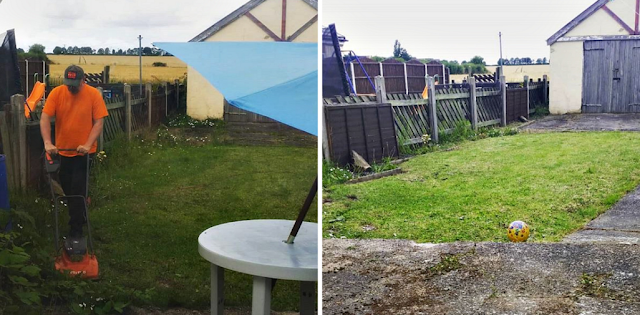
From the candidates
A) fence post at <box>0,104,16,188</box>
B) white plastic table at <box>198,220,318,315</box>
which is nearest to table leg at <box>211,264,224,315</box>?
white plastic table at <box>198,220,318,315</box>

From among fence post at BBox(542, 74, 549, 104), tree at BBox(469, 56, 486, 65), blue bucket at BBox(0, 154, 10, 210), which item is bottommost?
blue bucket at BBox(0, 154, 10, 210)

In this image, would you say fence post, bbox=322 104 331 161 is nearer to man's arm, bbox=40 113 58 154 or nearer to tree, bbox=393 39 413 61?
tree, bbox=393 39 413 61

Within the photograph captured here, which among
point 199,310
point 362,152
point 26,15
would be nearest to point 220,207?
point 199,310

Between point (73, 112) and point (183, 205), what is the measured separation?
705 millimetres

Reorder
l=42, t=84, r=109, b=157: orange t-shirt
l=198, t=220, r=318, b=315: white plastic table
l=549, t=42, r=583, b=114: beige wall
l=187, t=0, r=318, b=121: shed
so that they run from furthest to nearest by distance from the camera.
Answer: l=187, t=0, r=318, b=121: shed, l=42, t=84, r=109, b=157: orange t-shirt, l=549, t=42, r=583, b=114: beige wall, l=198, t=220, r=318, b=315: white plastic table

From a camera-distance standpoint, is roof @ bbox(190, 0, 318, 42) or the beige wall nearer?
the beige wall

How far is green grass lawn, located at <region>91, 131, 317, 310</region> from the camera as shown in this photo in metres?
4.19

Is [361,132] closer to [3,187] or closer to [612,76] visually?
[612,76]

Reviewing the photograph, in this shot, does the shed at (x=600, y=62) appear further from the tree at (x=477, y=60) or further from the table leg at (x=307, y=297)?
the table leg at (x=307, y=297)

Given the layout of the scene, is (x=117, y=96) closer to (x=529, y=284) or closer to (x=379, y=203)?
(x=379, y=203)

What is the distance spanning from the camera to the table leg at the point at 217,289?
12.5 ft

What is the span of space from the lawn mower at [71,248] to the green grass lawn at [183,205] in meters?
0.04

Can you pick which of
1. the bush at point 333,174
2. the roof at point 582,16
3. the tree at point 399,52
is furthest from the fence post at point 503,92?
the bush at point 333,174

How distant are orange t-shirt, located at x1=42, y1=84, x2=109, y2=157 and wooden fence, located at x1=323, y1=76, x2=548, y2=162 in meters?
1.09
